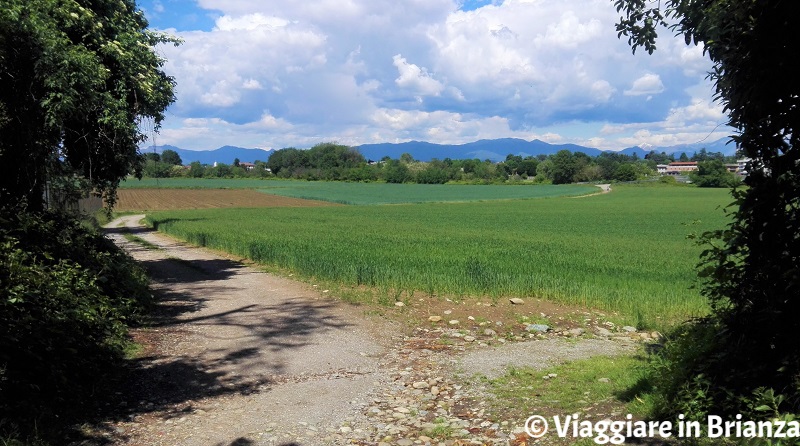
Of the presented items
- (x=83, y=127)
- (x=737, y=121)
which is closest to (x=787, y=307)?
(x=737, y=121)

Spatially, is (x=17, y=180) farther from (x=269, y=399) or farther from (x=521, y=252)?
(x=521, y=252)

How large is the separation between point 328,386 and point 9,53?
22.6 ft

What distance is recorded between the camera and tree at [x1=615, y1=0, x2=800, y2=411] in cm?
403

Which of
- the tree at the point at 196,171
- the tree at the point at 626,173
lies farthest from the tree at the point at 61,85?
the tree at the point at 196,171

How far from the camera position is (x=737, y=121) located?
4602mm

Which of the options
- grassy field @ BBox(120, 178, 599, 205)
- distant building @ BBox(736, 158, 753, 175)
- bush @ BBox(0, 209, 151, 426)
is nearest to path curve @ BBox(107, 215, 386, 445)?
bush @ BBox(0, 209, 151, 426)

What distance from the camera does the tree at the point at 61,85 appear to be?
8.52 metres

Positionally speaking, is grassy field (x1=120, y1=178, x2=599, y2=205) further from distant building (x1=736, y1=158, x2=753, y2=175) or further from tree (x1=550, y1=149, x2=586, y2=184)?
distant building (x1=736, y1=158, x2=753, y2=175)

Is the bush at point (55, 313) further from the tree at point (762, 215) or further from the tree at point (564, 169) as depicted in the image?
the tree at point (564, 169)

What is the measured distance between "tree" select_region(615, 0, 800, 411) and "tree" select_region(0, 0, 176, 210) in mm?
8894

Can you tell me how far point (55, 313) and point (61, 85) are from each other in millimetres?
3996

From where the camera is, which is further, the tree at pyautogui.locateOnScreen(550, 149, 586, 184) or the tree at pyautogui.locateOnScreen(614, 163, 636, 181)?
the tree at pyautogui.locateOnScreen(550, 149, 586, 184)

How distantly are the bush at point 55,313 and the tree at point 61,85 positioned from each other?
0.92 meters

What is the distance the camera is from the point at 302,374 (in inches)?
274
